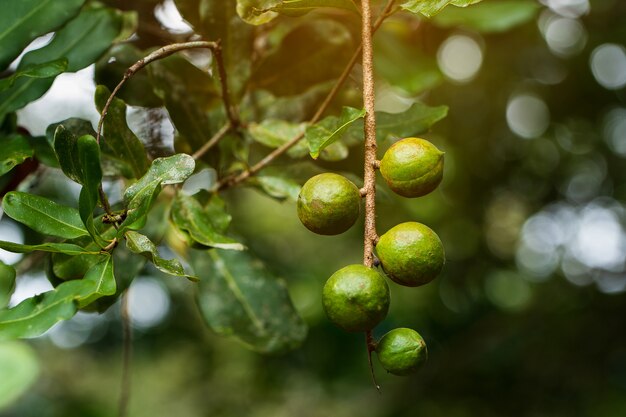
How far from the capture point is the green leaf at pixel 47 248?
754 millimetres

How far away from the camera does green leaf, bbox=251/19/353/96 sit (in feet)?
4.20

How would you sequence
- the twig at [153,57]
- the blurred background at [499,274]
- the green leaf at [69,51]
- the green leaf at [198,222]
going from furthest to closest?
1. the blurred background at [499,274]
2. the green leaf at [69,51]
3. the green leaf at [198,222]
4. the twig at [153,57]

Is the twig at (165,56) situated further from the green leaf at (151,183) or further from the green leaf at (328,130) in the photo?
the green leaf at (328,130)

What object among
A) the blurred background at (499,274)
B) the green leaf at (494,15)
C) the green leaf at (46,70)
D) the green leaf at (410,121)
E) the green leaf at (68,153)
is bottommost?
the blurred background at (499,274)

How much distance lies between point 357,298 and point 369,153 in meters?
0.18

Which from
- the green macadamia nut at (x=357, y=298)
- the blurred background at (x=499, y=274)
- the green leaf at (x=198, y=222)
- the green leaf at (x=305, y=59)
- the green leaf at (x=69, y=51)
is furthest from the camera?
the blurred background at (x=499, y=274)

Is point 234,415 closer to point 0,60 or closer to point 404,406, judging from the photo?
point 404,406

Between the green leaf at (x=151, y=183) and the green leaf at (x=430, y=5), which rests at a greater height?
the green leaf at (x=430, y=5)

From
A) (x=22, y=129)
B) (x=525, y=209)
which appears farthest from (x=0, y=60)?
(x=525, y=209)

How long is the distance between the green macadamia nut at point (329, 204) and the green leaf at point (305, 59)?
578 mm

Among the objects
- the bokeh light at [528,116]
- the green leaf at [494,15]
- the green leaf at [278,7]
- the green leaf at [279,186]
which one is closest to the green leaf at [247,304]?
the green leaf at [279,186]

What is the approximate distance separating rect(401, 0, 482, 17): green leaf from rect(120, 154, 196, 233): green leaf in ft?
1.14

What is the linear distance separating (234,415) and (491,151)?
68.1 inches

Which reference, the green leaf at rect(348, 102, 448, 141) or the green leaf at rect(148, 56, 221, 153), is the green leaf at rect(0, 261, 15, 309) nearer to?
the green leaf at rect(148, 56, 221, 153)
